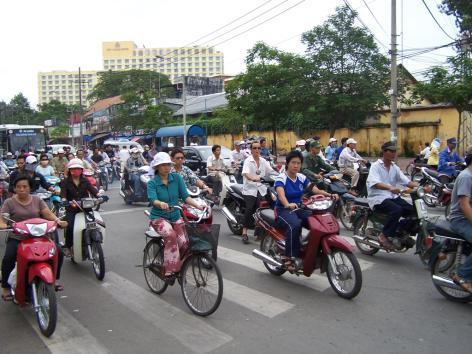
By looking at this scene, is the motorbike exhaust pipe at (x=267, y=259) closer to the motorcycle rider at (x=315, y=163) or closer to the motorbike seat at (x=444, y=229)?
the motorbike seat at (x=444, y=229)

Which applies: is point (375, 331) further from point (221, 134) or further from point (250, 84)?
point (221, 134)

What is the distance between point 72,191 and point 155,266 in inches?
82.0

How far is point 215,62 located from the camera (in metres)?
79.5

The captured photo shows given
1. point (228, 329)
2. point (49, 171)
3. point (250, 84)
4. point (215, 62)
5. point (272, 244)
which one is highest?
point (215, 62)

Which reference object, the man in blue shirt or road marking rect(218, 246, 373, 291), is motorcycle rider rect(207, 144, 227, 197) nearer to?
road marking rect(218, 246, 373, 291)

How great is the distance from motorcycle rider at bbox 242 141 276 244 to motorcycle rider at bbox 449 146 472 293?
3.77m

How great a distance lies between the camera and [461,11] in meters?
→ 23.1

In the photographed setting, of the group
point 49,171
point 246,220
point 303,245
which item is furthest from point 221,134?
point 303,245

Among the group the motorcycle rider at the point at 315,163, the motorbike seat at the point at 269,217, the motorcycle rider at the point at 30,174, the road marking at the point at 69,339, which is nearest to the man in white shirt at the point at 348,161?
the motorcycle rider at the point at 315,163

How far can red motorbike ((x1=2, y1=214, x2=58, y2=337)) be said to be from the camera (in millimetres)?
4352

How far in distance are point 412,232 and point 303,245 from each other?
1.79 m

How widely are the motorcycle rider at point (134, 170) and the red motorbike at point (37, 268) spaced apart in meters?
8.54

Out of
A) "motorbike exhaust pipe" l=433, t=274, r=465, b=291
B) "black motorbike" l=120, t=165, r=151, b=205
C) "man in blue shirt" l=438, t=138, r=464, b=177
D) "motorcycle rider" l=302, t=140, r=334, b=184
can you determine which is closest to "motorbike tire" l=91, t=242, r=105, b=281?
"motorbike exhaust pipe" l=433, t=274, r=465, b=291

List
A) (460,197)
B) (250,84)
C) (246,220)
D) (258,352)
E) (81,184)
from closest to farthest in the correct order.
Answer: (258,352)
(460,197)
(81,184)
(246,220)
(250,84)
